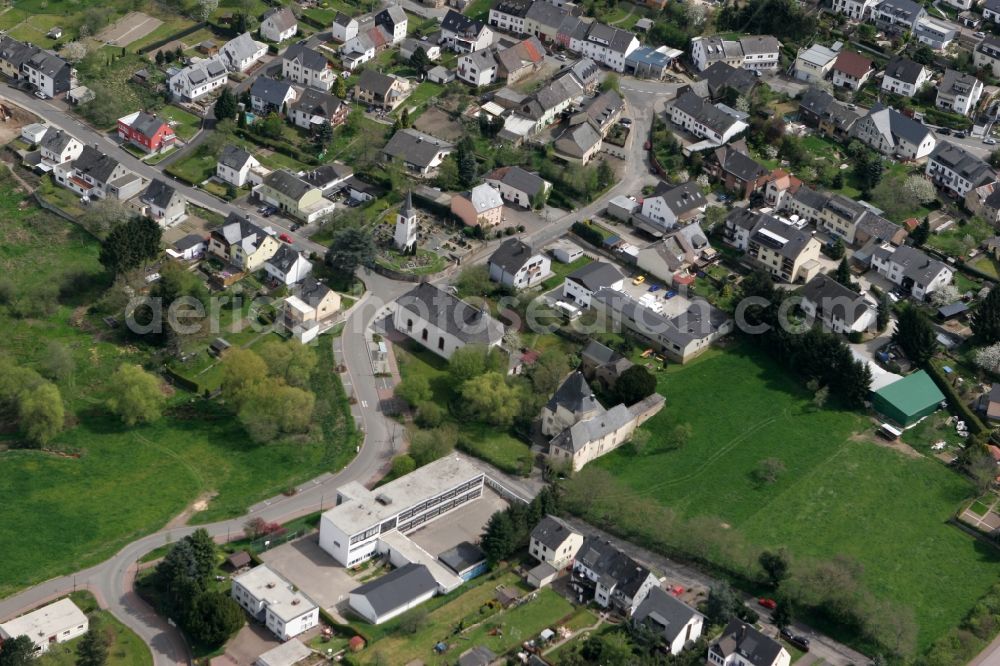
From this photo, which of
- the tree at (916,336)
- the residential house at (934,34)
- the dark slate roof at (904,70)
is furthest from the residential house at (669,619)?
the residential house at (934,34)

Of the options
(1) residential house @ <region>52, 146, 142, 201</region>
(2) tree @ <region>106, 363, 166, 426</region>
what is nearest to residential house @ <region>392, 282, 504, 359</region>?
(2) tree @ <region>106, 363, 166, 426</region>

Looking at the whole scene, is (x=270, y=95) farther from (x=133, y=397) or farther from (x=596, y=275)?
(x=133, y=397)

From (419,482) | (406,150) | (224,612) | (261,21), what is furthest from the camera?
(261,21)

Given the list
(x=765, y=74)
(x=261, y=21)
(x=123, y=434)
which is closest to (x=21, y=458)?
(x=123, y=434)

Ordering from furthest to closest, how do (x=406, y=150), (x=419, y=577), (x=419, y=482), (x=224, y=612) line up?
(x=406, y=150)
(x=419, y=482)
(x=419, y=577)
(x=224, y=612)

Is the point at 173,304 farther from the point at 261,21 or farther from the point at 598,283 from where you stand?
the point at 261,21

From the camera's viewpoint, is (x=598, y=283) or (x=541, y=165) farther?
(x=541, y=165)

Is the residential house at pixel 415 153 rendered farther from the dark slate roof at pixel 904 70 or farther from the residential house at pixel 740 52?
the dark slate roof at pixel 904 70
